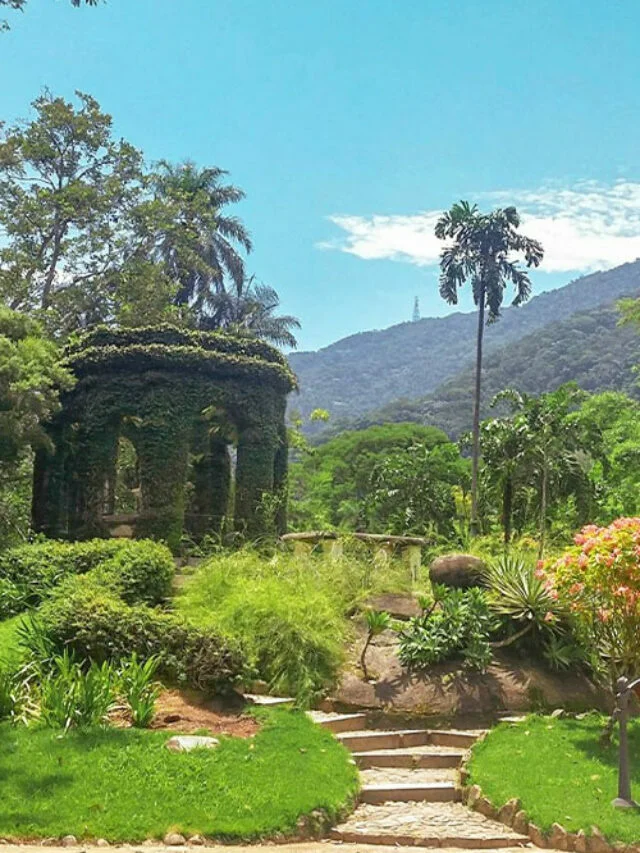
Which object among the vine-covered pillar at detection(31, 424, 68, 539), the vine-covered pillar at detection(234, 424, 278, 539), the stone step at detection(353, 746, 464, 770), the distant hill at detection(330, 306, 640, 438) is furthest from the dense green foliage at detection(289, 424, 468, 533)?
the distant hill at detection(330, 306, 640, 438)

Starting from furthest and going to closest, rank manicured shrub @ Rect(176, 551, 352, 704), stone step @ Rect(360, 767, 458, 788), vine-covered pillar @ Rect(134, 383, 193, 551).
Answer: vine-covered pillar @ Rect(134, 383, 193, 551)
manicured shrub @ Rect(176, 551, 352, 704)
stone step @ Rect(360, 767, 458, 788)

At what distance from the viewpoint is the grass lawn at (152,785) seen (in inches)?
233

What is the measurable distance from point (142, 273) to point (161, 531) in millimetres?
11659

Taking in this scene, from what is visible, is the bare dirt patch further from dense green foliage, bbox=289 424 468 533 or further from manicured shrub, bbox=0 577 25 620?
dense green foliage, bbox=289 424 468 533

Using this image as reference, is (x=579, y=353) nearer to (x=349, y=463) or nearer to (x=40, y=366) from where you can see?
(x=349, y=463)

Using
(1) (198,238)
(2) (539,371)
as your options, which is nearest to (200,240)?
(1) (198,238)

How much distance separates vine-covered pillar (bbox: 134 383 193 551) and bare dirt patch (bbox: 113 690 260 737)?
10.2 meters

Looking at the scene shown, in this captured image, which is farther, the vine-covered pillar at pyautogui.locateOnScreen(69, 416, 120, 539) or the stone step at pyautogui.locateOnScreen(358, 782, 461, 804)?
the vine-covered pillar at pyautogui.locateOnScreen(69, 416, 120, 539)

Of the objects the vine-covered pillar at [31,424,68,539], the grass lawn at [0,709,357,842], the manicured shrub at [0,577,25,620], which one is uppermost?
the vine-covered pillar at [31,424,68,539]

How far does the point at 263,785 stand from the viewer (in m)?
6.78

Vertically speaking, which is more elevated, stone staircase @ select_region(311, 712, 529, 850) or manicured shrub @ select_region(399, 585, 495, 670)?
manicured shrub @ select_region(399, 585, 495, 670)

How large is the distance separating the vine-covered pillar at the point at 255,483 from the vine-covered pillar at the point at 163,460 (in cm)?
156

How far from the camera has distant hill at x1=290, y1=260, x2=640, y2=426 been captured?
11969 centimetres

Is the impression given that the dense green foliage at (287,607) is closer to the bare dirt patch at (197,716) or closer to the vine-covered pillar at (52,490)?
the bare dirt patch at (197,716)
